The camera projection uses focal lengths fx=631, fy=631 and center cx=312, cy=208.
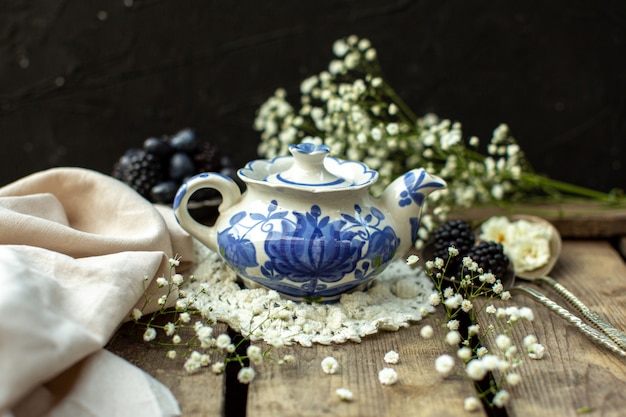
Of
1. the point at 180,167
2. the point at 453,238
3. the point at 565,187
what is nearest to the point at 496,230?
the point at 453,238

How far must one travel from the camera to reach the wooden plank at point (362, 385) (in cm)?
73

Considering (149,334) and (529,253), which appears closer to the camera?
(149,334)

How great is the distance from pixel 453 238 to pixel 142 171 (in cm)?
62

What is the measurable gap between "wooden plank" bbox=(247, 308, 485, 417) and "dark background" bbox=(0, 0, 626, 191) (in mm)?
884

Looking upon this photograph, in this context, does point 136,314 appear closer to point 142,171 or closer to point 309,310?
point 309,310

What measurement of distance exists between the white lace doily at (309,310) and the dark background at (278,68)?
691 mm

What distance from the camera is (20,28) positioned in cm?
153

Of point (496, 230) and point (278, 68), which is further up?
point (278, 68)

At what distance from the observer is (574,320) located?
3.00 ft

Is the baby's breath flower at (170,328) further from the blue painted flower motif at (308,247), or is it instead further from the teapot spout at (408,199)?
the teapot spout at (408,199)

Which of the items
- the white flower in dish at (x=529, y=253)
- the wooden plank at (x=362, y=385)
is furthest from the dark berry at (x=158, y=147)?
the white flower in dish at (x=529, y=253)

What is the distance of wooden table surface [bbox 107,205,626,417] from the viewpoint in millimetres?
731

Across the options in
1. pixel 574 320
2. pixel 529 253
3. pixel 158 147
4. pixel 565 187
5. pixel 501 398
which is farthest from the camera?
pixel 565 187

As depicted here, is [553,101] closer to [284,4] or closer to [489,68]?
[489,68]
